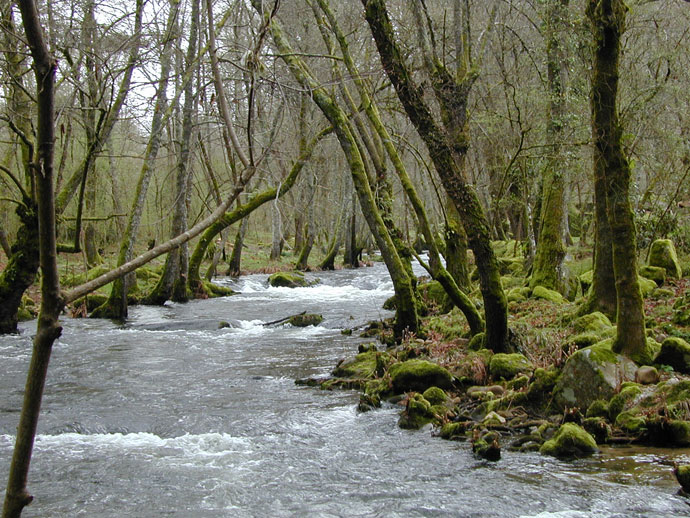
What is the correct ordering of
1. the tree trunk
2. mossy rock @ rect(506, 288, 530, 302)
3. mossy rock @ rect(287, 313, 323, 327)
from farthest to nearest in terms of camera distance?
the tree trunk → mossy rock @ rect(287, 313, 323, 327) → mossy rock @ rect(506, 288, 530, 302)

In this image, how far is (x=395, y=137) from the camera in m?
15.2

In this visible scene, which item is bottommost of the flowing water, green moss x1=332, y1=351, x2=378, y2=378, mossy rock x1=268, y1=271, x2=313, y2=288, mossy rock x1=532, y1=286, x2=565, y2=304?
the flowing water

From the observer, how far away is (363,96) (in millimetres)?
11602

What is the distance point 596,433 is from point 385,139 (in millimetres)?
7028

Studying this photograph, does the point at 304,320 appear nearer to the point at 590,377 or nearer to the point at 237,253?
the point at 590,377

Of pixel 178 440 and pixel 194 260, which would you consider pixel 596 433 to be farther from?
pixel 194 260

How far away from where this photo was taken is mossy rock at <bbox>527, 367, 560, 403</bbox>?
22.1 feet

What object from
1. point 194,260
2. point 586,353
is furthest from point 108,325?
point 586,353

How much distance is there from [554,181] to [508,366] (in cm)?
698

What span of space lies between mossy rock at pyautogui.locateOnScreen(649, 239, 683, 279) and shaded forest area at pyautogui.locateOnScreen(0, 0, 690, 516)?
0.13 feet

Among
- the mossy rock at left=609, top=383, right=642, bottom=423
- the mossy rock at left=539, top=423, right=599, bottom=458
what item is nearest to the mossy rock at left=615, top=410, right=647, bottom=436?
the mossy rock at left=609, top=383, right=642, bottom=423

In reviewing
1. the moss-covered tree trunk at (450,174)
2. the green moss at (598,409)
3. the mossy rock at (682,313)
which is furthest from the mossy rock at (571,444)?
the mossy rock at (682,313)

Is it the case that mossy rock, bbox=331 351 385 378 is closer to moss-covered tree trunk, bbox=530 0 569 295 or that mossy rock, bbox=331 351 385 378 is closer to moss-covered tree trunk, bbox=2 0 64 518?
moss-covered tree trunk, bbox=530 0 569 295

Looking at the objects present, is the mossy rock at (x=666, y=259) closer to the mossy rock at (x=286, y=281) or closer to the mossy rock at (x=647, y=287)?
the mossy rock at (x=647, y=287)
